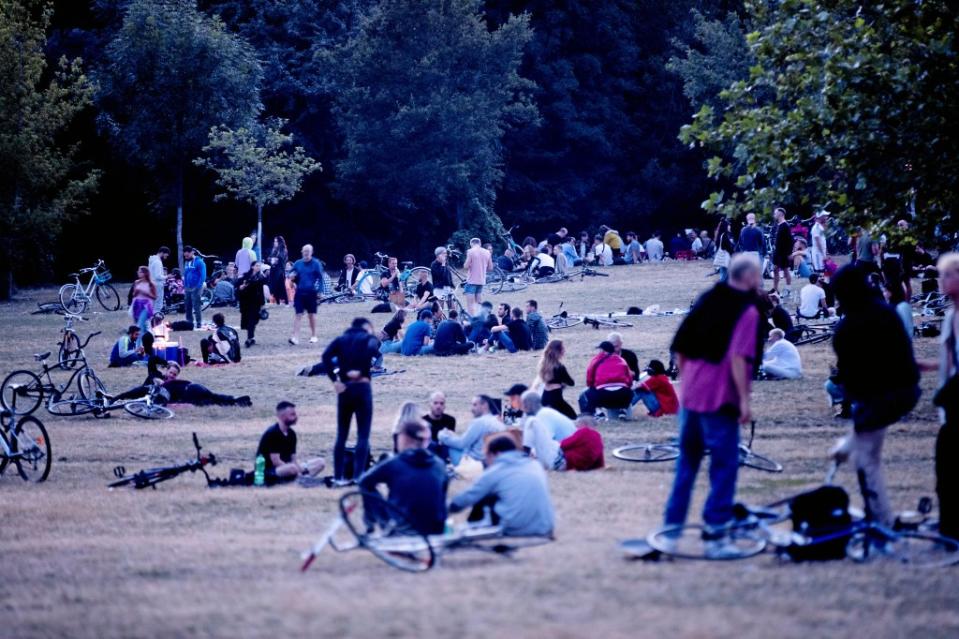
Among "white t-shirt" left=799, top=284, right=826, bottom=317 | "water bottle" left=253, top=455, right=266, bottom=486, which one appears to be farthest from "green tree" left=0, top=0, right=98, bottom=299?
"water bottle" left=253, top=455, right=266, bottom=486

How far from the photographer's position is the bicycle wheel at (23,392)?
19.4 meters

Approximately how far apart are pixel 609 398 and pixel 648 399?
0.68m

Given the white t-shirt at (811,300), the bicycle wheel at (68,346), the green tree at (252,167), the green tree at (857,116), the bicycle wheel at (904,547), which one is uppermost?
the green tree at (252,167)

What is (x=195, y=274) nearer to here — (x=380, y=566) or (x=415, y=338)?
(x=415, y=338)

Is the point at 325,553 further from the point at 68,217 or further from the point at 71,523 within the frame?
the point at 68,217

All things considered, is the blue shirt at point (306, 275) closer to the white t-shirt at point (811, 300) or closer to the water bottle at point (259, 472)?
the white t-shirt at point (811, 300)

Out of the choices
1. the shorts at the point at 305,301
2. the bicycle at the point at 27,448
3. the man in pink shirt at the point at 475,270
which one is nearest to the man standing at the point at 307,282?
A: the shorts at the point at 305,301

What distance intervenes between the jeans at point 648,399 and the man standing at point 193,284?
1413 cm

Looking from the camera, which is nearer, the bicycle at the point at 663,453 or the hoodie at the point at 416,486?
the hoodie at the point at 416,486

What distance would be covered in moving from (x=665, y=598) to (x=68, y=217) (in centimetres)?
3867

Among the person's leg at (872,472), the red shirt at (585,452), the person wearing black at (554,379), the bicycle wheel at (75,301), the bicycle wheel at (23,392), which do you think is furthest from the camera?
the bicycle wheel at (75,301)

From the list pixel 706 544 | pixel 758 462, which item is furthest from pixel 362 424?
pixel 706 544

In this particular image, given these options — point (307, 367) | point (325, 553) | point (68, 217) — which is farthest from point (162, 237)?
point (325, 553)

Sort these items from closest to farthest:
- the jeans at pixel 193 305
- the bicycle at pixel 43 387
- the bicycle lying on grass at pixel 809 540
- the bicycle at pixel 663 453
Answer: the bicycle lying on grass at pixel 809 540 → the bicycle at pixel 663 453 → the bicycle at pixel 43 387 → the jeans at pixel 193 305
